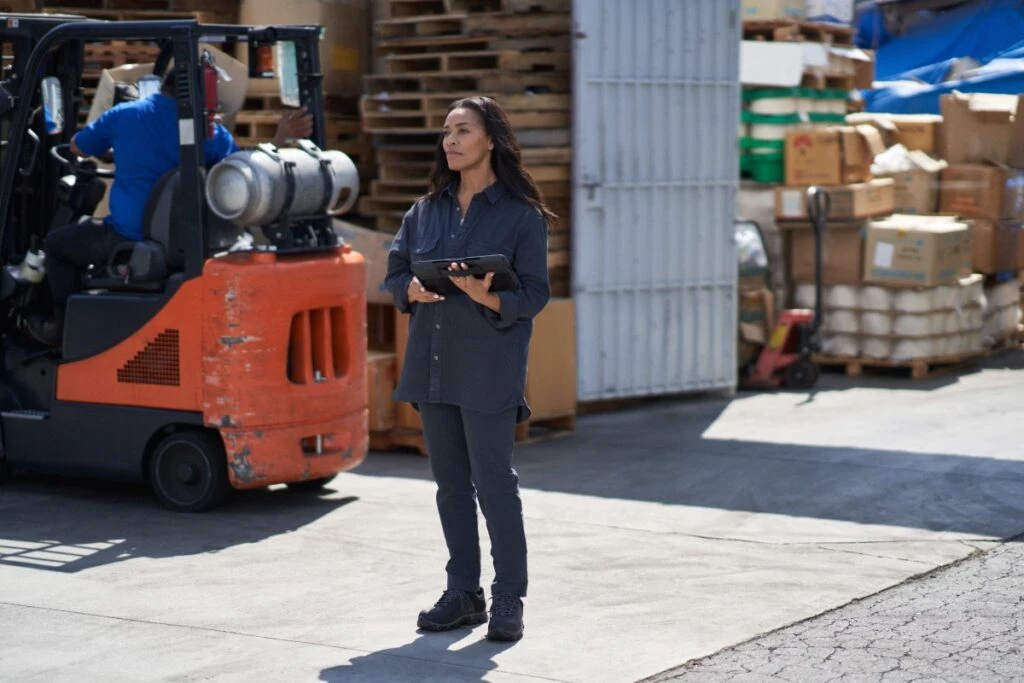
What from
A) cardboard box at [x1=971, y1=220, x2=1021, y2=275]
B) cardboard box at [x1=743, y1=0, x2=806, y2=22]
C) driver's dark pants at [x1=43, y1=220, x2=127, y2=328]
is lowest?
cardboard box at [x1=971, y1=220, x2=1021, y2=275]

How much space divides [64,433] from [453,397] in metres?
3.24

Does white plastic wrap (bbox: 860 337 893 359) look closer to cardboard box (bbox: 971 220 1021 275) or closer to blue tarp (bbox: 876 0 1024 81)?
cardboard box (bbox: 971 220 1021 275)

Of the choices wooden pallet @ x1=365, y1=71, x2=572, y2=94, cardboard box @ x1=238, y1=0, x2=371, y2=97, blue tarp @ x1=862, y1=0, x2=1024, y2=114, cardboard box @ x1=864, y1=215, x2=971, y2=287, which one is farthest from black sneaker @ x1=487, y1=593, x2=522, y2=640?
blue tarp @ x1=862, y1=0, x2=1024, y2=114

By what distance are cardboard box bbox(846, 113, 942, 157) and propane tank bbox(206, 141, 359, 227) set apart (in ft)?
22.5

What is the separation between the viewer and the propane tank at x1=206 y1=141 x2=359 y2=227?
746 centimetres

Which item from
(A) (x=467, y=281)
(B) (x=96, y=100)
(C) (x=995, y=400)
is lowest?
(C) (x=995, y=400)

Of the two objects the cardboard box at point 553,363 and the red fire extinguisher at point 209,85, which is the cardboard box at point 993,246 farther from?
the red fire extinguisher at point 209,85

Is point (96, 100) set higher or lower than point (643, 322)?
higher

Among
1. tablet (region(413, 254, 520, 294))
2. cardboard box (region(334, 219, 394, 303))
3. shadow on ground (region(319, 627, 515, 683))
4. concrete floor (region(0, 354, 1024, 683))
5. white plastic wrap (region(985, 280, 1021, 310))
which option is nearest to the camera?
shadow on ground (region(319, 627, 515, 683))

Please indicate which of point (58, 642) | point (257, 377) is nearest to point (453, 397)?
point (58, 642)

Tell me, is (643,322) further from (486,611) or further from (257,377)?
(486,611)

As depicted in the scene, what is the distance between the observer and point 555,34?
35.8ft

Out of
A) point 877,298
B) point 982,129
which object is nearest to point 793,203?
point 877,298

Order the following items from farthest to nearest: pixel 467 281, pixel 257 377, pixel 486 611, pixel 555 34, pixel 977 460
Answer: pixel 555 34, pixel 977 460, pixel 257 377, pixel 486 611, pixel 467 281
